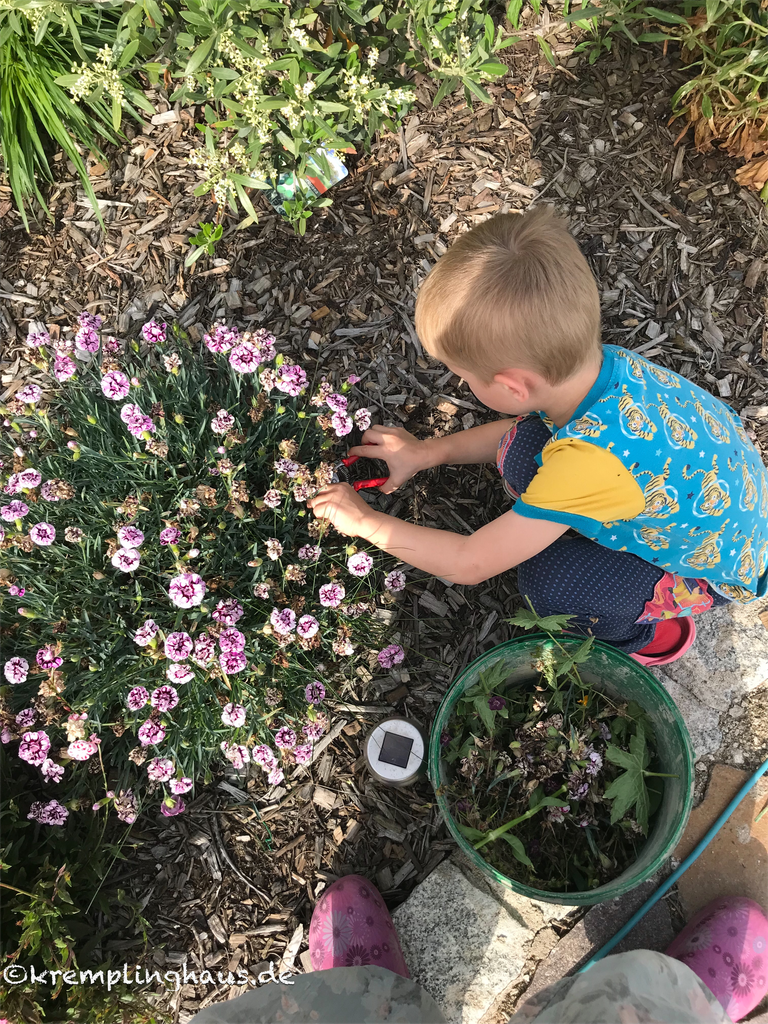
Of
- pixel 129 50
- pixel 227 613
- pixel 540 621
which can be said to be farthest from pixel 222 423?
pixel 129 50

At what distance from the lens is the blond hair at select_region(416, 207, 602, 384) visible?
1.77m

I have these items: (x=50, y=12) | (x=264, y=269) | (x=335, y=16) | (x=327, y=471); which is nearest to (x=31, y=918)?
(x=327, y=471)

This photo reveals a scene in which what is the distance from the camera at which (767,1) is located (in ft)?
7.86

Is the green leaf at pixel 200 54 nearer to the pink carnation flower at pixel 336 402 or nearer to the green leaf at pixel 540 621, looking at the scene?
the pink carnation flower at pixel 336 402

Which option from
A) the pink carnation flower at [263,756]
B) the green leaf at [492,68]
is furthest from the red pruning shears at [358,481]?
the green leaf at [492,68]

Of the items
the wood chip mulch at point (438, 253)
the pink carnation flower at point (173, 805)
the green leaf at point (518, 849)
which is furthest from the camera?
the wood chip mulch at point (438, 253)

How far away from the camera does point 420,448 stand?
2.52m

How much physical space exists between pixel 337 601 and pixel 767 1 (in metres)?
2.51

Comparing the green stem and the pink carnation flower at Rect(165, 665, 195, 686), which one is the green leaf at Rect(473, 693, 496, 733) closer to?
the green stem

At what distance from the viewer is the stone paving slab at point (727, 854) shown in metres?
2.45

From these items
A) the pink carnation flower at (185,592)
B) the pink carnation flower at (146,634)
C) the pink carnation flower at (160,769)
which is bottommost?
the pink carnation flower at (160,769)

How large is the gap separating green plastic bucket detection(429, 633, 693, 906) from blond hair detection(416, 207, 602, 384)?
2.82ft

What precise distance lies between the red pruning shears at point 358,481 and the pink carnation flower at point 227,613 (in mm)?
610

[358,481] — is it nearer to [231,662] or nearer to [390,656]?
[390,656]
